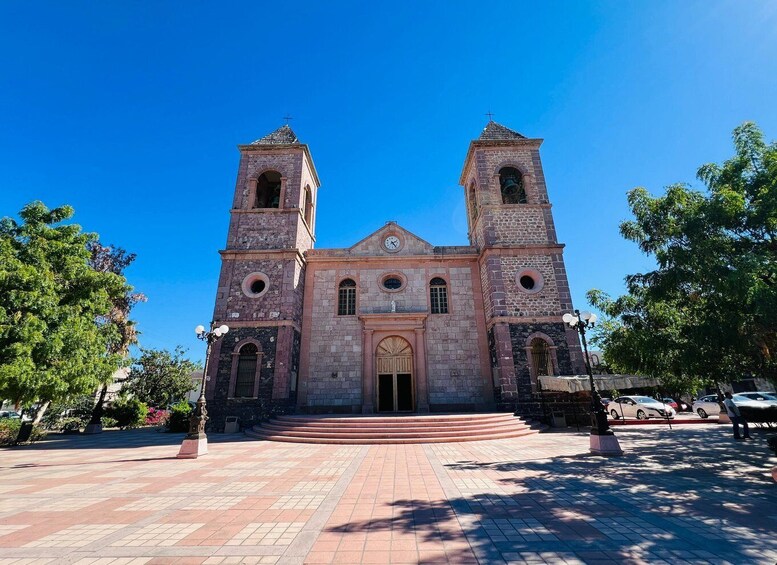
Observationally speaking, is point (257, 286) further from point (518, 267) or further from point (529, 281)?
point (529, 281)

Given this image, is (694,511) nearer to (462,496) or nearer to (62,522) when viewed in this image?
(462,496)

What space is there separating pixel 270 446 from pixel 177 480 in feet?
15.5

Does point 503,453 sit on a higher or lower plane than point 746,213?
lower

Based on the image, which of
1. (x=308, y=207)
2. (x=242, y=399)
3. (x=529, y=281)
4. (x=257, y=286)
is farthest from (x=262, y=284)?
(x=529, y=281)

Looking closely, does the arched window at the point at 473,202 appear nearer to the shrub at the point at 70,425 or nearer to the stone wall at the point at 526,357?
the stone wall at the point at 526,357

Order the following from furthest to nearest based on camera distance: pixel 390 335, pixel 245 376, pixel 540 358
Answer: pixel 390 335 < pixel 540 358 < pixel 245 376

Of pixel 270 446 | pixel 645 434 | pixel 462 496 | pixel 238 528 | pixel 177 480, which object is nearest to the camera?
pixel 238 528

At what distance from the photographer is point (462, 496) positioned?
18.8 ft

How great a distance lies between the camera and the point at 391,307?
18188 mm

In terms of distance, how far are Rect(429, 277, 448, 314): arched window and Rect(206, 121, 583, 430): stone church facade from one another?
6 centimetres

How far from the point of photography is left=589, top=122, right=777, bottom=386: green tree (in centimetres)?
730

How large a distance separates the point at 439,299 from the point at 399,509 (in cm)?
1396

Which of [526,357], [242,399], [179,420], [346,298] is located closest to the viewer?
[242,399]

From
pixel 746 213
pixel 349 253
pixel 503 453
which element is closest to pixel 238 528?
pixel 503 453
